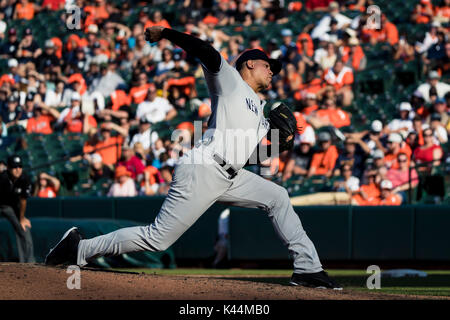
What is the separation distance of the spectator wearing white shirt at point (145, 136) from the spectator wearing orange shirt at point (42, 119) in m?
2.66

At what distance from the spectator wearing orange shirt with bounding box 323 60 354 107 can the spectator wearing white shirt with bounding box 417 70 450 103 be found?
131cm

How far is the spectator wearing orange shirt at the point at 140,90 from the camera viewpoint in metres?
16.2

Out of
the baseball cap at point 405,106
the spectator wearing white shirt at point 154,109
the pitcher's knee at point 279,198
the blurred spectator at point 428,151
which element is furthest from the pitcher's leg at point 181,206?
the spectator wearing white shirt at point 154,109

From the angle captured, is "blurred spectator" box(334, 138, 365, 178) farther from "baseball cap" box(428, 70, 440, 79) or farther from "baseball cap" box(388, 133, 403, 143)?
"baseball cap" box(428, 70, 440, 79)

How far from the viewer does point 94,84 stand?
17.3 metres

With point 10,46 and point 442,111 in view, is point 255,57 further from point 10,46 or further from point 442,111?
point 10,46

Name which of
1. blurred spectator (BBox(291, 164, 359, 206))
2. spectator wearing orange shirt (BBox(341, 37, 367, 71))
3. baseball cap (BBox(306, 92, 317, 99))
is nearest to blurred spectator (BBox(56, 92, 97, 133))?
baseball cap (BBox(306, 92, 317, 99))

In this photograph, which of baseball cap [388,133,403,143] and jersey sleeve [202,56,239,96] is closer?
jersey sleeve [202,56,239,96]

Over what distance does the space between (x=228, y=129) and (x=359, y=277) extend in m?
4.74

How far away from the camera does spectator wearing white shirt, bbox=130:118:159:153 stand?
14.4m

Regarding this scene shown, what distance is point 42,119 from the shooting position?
1694cm

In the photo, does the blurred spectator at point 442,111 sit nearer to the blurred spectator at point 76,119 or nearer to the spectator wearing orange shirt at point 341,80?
the spectator wearing orange shirt at point 341,80

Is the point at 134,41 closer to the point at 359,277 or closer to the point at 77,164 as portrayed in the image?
the point at 77,164
